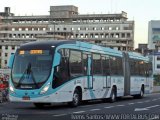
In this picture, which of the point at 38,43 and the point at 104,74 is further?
the point at 104,74

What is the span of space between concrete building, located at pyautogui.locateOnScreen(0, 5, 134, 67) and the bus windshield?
420 feet

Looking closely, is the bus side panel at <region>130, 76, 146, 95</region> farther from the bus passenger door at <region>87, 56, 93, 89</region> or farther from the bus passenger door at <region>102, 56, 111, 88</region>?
the bus passenger door at <region>87, 56, 93, 89</region>

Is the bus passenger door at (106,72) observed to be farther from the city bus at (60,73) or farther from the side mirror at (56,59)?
the side mirror at (56,59)

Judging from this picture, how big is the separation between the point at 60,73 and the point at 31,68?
132cm

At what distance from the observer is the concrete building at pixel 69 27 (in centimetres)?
16012

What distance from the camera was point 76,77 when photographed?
2439 centimetres

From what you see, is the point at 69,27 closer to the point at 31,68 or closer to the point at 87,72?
the point at 87,72

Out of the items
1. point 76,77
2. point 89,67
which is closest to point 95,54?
point 89,67

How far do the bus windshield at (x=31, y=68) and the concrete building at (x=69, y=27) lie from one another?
128052 mm

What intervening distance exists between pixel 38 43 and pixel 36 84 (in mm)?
2268

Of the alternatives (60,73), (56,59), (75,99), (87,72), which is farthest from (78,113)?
(87,72)

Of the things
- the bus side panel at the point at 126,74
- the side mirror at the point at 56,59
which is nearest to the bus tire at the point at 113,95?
the bus side panel at the point at 126,74

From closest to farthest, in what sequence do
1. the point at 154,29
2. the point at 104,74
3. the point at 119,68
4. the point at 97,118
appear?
the point at 97,118 < the point at 104,74 < the point at 119,68 < the point at 154,29

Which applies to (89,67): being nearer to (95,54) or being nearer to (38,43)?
(95,54)
